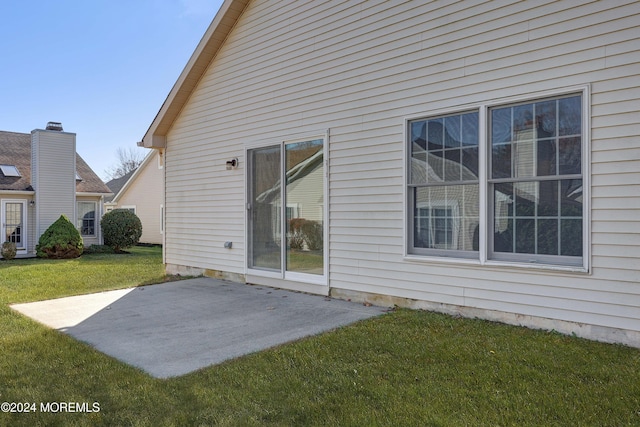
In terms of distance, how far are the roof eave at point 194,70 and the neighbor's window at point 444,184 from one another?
165 inches

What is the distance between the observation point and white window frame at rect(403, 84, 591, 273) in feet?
13.1

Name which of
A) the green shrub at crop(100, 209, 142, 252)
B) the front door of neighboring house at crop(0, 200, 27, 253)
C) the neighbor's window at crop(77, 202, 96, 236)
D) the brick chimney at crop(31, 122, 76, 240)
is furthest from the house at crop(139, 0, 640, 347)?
the neighbor's window at crop(77, 202, 96, 236)

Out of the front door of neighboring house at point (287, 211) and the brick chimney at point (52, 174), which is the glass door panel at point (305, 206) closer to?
the front door of neighboring house at point (287, 211)

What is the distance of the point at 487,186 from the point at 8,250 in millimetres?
15453

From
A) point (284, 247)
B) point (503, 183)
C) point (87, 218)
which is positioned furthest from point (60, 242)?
point (503, 183)

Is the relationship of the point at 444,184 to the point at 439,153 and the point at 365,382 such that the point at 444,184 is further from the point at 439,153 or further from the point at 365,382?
the point at 365,382

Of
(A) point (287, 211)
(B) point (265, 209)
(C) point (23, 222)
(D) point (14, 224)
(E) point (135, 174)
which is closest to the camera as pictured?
(A) point (287, 211)

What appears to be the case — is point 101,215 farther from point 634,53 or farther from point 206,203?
point 634,53

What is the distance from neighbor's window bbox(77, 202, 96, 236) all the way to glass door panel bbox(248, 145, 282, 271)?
1413 centimetres

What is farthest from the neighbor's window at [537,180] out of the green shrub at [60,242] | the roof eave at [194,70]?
the green shrub at [60,242]

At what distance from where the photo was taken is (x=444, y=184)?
16.5ft

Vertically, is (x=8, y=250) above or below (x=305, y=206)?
below

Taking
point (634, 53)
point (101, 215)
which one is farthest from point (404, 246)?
point (101, 215)

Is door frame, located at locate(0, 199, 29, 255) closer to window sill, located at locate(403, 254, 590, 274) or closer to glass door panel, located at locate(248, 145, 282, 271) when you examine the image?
glass door panel, located at locate(248, 145, 282, 271)
